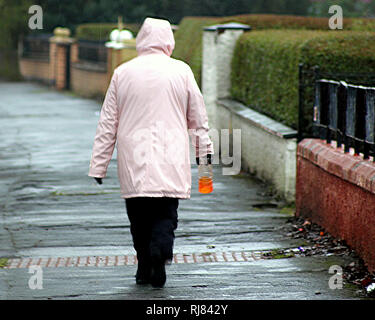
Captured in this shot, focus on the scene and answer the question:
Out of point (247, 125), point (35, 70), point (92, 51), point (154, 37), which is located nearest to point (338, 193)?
point (154, 37)

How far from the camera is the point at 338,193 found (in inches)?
287

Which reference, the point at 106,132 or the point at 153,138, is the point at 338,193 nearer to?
the point at 153,138

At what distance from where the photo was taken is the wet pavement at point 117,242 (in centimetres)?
593

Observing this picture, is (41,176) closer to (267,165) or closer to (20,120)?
(267,165)

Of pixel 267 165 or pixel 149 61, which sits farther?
pixel 267 165

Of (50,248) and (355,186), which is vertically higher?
(355,186)

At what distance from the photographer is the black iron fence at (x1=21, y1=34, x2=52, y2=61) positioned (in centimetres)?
4106

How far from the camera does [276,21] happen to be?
Answer: 53.1 feet

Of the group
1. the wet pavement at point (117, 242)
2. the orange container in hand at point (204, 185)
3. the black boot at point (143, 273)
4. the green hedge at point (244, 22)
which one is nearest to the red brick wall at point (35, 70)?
the green hedge at point (244, 22)

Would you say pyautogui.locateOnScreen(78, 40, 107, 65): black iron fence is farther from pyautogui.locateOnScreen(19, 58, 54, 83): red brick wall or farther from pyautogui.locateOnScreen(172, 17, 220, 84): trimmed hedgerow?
pyautogui.locateOnScreen(172, 17, 220, 84): trimmed hedgerow

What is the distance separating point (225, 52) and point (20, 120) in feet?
27.4

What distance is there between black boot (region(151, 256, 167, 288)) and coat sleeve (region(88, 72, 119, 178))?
0.73 metres

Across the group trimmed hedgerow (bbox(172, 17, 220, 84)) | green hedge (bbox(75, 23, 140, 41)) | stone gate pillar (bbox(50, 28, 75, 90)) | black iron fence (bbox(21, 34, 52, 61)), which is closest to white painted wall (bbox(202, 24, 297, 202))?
trimmed hedgerow (bbox(172, 17, 220, 84))
